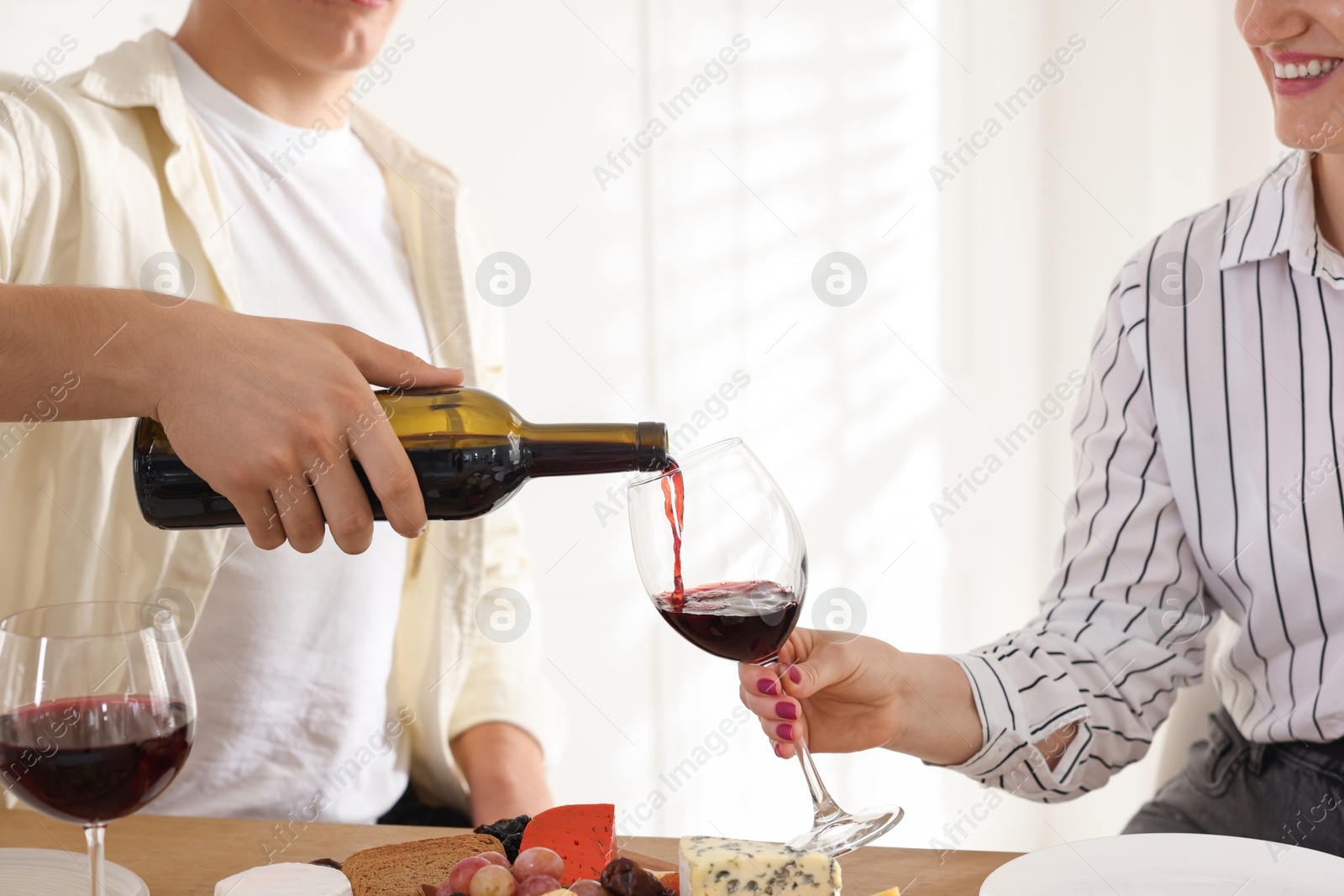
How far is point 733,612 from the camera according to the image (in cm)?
87

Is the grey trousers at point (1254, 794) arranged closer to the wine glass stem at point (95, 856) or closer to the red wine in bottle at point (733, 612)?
the red wine in bottle at point (733, 612)

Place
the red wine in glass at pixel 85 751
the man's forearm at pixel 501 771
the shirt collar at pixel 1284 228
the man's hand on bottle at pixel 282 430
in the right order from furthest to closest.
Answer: the man's forearm at pixel 501 771 < the shirt collar at pixel 1284 228 < the man's hand on bottle at pixel 282 430 < the red wine in glass at pixel 85 751

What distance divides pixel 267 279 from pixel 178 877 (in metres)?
0.74

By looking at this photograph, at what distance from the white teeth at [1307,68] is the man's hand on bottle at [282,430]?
3.24 ft

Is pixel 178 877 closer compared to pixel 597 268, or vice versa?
pixel 178 877

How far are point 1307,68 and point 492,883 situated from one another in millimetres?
1109

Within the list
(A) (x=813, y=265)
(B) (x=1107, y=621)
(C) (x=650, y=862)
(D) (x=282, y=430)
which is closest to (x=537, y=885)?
(C) (x=650, y=862)

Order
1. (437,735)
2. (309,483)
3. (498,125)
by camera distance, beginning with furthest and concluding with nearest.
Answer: (498,125), (437,735), (309,483)

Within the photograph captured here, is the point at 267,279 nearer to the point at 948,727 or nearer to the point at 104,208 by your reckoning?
the point at 104,208

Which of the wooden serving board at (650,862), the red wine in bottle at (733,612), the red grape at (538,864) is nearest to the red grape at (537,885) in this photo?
the red grape at (538,864)

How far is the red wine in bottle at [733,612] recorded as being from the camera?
34.2 inches

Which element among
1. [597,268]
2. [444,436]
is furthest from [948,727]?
A: [597,268]

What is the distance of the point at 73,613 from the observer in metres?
0.72

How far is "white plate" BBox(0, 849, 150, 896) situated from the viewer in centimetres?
84
